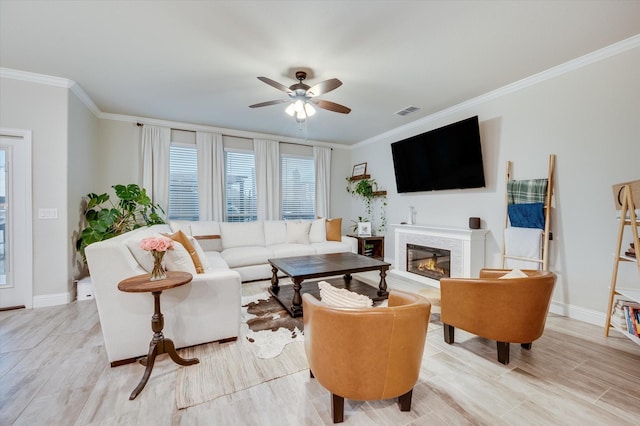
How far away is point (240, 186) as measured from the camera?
5273mm

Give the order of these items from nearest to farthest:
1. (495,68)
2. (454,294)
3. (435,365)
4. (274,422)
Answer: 1. (274,422)
2. (435,365)
3. (454,294)
4. (495,68)

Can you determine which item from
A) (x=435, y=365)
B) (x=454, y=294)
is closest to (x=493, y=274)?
(x=454, y=294)

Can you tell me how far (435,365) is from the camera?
196 centimetres

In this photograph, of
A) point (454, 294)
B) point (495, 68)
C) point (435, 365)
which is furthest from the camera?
point (495, 68)

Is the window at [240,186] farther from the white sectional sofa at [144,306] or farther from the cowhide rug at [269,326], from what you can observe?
the white sectional sofa at [144,306]

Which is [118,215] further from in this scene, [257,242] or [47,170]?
[257,242]

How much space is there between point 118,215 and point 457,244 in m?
4.89

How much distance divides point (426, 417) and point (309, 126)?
452 centimetres

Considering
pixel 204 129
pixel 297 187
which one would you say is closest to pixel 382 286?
pixel 297 187

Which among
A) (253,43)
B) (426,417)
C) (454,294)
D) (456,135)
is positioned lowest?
(426,417)

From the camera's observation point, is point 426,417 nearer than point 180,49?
Yes

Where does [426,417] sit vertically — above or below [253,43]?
below

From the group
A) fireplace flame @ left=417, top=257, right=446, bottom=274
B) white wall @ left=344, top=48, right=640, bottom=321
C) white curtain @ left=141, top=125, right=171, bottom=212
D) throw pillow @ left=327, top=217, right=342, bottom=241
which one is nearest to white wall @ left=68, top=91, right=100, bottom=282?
white curtain @ left=141, top=125, right=171, bottom=212

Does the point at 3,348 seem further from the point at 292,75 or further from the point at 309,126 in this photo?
the point at 309,126
